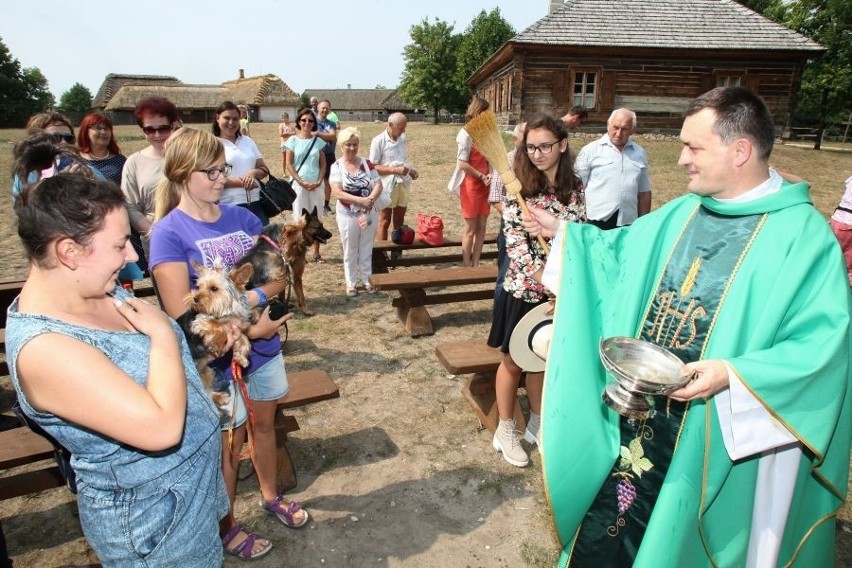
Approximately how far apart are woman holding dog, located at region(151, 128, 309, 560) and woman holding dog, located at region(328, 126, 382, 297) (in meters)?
3.53

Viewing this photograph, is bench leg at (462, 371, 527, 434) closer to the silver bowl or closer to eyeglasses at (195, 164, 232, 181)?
the silver bowl

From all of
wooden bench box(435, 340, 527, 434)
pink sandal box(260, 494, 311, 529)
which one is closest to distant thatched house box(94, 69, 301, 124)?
wooden bench box(435, 340, 527, 434)

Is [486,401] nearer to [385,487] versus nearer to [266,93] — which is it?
[385,487]

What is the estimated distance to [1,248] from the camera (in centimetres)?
841

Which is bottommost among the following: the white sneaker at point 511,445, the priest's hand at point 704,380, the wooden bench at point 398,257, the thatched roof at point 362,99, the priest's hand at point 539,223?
the white sneaker at point 511,445

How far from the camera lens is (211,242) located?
2494mm

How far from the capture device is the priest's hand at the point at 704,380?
1.74 meters

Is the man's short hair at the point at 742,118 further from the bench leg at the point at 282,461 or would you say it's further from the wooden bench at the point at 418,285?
the wooden bench at the point at 418,285

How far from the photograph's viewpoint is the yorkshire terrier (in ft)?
7.25

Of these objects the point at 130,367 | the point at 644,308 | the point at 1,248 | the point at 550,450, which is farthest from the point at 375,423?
the point at 1,248

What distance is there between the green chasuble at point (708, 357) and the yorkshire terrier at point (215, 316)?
1.42 metres

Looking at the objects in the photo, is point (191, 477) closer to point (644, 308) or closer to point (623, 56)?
point (644, 308)

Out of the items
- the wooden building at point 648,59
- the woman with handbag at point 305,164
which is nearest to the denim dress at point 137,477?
the woman with handbag at point 305,164

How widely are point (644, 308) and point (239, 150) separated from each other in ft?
15.5
